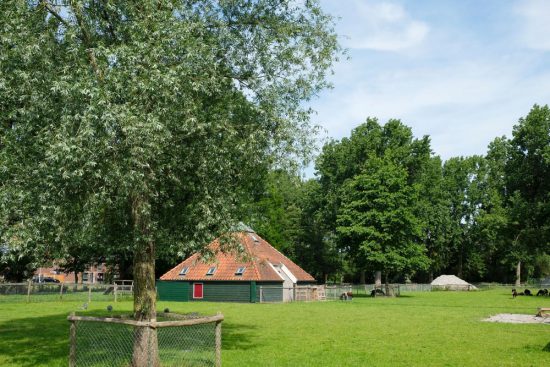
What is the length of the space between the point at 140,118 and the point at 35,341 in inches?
486

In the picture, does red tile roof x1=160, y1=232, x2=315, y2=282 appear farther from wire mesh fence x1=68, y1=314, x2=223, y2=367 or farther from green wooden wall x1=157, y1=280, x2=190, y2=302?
wire mesh fence x1=68, y1=314, x2=223, y2=367

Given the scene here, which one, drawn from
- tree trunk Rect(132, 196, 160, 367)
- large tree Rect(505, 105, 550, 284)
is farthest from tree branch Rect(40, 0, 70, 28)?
large tree Rect(505, 105, 550, 284)

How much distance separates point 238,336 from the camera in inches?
848

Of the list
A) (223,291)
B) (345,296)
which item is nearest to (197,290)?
(223,291)

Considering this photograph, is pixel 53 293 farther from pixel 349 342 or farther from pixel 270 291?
pixel 349 342

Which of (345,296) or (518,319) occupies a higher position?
(518,319)

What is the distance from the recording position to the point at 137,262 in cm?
1540

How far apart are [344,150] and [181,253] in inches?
2534

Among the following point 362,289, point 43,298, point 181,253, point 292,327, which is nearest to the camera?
point 181,253

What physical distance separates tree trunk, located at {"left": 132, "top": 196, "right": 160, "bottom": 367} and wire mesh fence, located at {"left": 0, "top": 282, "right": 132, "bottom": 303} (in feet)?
104

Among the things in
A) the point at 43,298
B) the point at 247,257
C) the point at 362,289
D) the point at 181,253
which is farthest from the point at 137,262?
the point at 362,289

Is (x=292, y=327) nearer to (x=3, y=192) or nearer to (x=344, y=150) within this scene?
(x=3, y=192)

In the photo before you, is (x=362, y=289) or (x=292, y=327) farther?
(x=362, y=289)

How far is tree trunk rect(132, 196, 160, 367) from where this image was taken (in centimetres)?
1366
